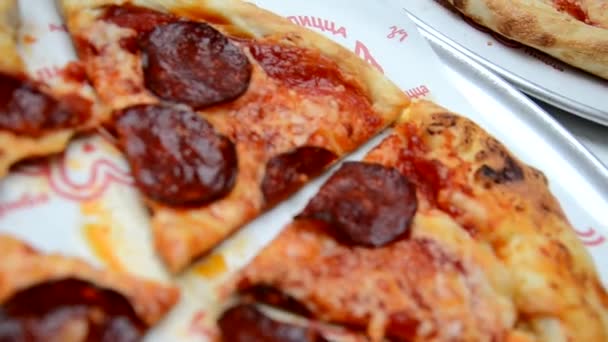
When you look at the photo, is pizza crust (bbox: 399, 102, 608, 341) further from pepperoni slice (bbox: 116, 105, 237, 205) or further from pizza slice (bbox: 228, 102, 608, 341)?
pepperoni slice (bbox: 116, 105, 237, 205)

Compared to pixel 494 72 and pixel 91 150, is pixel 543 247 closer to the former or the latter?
pixel 494 72

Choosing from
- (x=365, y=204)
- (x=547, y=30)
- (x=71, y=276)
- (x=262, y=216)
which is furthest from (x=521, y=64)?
(x=71, y=276)

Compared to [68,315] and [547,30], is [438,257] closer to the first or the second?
[68,315]

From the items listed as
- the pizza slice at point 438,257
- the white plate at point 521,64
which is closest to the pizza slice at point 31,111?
the pizza slice at point 438,257

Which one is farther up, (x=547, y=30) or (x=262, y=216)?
(x=547, y=30)

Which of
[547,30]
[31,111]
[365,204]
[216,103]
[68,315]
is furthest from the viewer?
[547,30]

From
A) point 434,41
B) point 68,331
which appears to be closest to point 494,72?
point 434,41

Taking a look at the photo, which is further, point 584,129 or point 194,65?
point 584,129

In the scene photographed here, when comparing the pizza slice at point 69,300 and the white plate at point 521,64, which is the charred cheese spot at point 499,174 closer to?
the white plate at point 521,64
